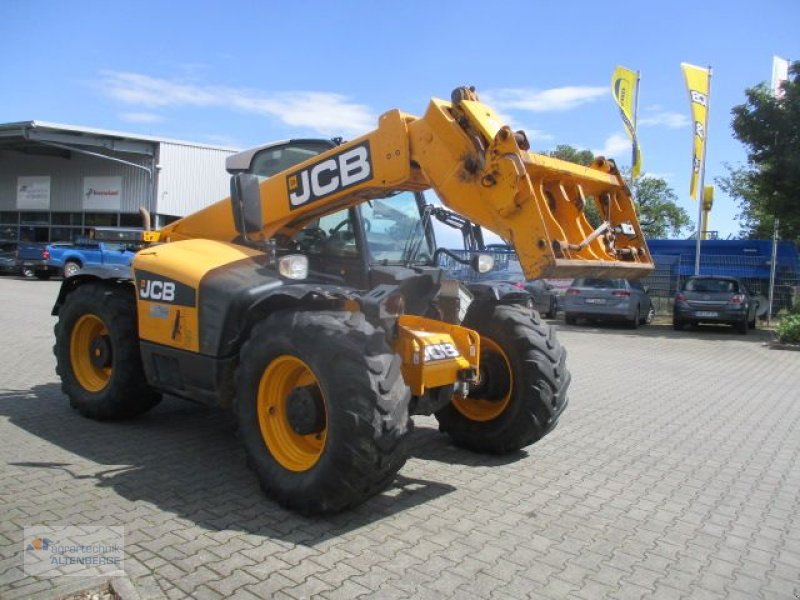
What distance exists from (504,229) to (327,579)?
2.21 metres

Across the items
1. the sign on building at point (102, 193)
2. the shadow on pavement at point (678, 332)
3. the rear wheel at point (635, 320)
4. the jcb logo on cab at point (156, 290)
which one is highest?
the sign on building at point (102, 193)

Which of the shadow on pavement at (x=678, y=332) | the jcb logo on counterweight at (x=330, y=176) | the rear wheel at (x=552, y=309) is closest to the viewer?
the jcb logo on counterweight at (x=330, y=176)

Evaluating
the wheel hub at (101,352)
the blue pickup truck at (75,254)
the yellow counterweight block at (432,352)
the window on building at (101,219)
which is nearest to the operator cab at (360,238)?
the yellow counterweight block at (432,352)

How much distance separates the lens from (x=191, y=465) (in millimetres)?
5062

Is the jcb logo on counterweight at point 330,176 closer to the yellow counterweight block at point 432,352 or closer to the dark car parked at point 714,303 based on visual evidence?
the yellow counterweight block at point 432,352

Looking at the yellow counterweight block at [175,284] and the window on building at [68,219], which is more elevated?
the window on building at [68,219]

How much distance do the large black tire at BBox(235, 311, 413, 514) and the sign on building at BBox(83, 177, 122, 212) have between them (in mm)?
32078

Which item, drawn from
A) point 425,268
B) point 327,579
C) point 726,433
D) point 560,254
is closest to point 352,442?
point 327,579

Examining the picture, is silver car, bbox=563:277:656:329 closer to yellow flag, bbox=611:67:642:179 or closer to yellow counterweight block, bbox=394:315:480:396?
yellow flag, bbox=611:67:642:179

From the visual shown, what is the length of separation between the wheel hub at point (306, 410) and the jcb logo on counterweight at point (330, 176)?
1.51m

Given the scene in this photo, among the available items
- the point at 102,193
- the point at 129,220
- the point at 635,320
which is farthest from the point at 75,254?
the point at 635,320

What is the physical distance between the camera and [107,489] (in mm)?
4484

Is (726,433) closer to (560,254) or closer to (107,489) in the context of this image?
(560,254)

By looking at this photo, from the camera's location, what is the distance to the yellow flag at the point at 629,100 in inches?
794
